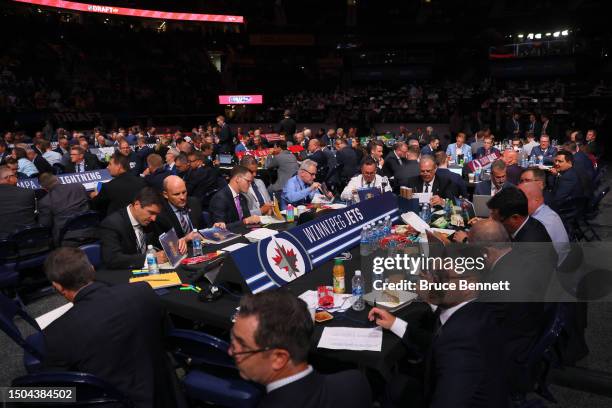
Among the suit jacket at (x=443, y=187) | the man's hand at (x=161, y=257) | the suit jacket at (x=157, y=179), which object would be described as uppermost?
the suit jacket at (x=157, y=179)

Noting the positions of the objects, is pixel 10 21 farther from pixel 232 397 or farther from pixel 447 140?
pixel 232 397

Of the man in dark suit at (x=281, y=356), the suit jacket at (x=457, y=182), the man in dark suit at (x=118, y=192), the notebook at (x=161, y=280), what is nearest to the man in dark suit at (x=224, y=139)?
the man in dark suit at (x=118, y=192)

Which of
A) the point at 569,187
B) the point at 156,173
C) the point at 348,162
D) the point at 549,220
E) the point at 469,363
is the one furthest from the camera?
the point at 348,162

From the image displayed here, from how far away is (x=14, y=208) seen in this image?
5.57 m

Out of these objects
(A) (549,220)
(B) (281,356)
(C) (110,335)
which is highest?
(B) (281,356)

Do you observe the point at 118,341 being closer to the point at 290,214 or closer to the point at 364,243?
A: the point at 364,243

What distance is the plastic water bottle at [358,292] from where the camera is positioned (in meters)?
3.09

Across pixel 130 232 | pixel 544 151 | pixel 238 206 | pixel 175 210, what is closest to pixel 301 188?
pixel 238 206

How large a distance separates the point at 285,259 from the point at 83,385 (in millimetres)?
1700

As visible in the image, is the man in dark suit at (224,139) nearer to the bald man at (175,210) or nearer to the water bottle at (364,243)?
the bald man at (175,210)

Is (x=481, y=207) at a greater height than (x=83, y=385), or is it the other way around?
(x=481, y=207)

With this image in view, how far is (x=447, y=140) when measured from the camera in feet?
61.4

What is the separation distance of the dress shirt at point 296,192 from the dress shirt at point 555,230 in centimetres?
290

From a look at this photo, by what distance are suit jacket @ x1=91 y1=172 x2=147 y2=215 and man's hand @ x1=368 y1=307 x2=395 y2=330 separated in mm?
4042
